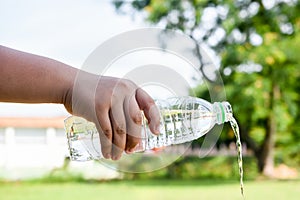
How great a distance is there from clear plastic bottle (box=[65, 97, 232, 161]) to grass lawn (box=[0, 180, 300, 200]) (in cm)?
550

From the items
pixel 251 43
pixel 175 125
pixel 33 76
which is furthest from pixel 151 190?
pixel 33 76

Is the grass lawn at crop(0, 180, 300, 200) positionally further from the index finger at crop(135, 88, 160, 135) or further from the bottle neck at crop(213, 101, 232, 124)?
the index finger at crop(135, 88, 160, 135)

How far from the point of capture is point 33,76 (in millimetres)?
494

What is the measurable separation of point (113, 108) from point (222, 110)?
0.69 ft

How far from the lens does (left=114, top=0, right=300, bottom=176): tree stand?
8055 millimetres

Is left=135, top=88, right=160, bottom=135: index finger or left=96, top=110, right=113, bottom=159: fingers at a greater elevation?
left=135, top=88, right=160, bottom=135: index finger

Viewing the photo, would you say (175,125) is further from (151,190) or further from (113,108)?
(151,190)

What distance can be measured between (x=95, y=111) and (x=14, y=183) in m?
7.99

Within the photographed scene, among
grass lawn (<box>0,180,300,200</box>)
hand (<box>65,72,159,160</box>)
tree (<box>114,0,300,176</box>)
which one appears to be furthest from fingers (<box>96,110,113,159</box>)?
tree (<box>114,0,300,176</box>)

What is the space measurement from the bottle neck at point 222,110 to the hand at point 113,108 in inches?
6.8

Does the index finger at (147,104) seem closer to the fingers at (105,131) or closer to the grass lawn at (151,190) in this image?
the fingers at (105,131)

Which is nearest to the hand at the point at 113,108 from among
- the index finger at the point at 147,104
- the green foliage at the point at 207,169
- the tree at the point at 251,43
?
the index finger at the point at 147,104

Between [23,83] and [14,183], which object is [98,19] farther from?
[23,83]

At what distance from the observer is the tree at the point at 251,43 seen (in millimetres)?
8055
